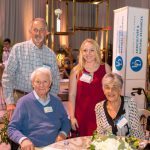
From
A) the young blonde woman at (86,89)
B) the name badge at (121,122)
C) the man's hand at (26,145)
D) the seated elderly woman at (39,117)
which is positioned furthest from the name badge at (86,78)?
the man's hand at (26,145)

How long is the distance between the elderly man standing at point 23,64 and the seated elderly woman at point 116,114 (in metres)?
0.78

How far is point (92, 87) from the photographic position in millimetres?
2984

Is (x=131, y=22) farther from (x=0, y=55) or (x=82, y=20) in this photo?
(x=82, y=20)

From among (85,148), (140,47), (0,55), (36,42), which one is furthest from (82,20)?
(85,148)

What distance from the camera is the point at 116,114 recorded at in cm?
249

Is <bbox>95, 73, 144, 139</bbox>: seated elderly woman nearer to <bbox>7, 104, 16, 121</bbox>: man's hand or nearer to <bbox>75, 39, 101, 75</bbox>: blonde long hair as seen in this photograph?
<bbox>75, 39, 101, 75</bbox>: blonde long hair

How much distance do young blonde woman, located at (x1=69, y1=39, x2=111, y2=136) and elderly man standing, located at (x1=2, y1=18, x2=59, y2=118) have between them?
0.39 m

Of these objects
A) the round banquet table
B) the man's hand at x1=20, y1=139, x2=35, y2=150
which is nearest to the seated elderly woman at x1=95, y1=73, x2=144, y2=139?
the round banquet table

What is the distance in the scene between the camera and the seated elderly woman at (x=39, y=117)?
7.93ft

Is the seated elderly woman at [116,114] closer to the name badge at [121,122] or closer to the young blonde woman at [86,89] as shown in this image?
the name badge at [121,122]

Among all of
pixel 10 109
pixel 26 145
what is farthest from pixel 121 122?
pixel 10 109

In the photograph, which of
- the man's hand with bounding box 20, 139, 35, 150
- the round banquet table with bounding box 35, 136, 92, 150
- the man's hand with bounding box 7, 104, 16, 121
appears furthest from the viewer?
the man's hand with bounding box 7, 104, 16, 121

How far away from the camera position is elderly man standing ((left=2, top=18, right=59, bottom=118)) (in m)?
2.85

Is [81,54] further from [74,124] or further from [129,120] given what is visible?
[129,120]
